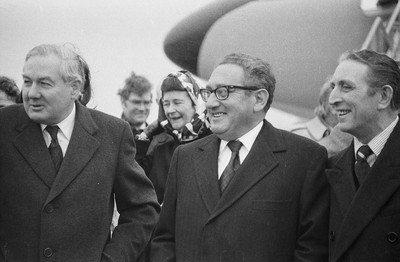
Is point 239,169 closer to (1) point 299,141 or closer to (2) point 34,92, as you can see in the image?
(1) point 299,141

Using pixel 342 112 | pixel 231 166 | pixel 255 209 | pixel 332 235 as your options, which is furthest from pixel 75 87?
pixel 332 235

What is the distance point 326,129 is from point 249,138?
180 cm

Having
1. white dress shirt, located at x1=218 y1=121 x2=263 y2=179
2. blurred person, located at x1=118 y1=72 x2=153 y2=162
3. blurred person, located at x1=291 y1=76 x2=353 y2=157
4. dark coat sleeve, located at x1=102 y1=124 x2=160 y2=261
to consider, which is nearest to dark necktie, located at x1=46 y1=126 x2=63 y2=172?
dark coat sleeve, located at x1=102 y1=124 x2=160 y2=261

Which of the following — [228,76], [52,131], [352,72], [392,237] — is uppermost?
[352,72]

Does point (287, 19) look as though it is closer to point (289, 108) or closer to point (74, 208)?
point (289, 108)

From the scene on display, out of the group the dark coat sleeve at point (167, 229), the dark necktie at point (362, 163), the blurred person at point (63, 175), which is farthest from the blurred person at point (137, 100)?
the dark necktie at point (362, 163)

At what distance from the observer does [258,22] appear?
866 cm

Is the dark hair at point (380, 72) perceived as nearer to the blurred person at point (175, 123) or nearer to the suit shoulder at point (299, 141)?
the suit shoulder at point (299, 141)

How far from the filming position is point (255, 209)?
2.91 metres

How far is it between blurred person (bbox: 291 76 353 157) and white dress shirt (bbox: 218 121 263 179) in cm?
94

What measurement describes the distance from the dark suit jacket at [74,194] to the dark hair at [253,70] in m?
0.66

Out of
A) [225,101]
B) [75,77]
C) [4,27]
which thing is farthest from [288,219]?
[4,27]

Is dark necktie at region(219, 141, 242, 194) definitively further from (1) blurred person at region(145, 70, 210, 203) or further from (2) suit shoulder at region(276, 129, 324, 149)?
(1) blurred person at region(145, 70, 210, 203)

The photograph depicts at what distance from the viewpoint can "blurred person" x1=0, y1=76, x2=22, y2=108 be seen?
4816 mm
